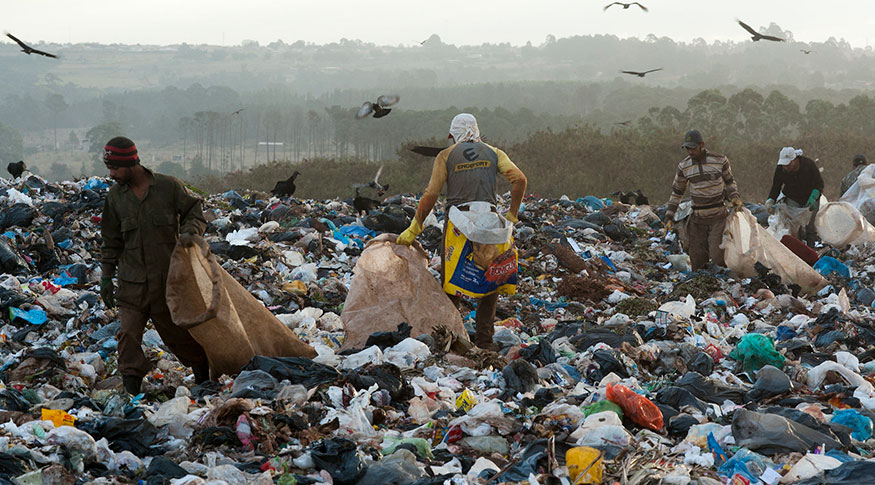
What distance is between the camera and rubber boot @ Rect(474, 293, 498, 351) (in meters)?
5.31

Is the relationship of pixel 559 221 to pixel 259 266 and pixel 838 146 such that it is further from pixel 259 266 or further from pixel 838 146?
pixel 838 146

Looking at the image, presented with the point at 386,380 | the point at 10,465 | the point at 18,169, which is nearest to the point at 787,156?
the point at 386,380

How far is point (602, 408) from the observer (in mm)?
3658

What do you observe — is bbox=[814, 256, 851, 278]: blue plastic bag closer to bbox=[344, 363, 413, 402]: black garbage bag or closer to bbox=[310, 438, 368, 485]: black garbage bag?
bbox=[344, 363, 413, 402]: black garbage bag

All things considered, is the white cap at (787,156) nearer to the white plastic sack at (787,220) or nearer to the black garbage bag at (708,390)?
the white plastic sack at (787,220)

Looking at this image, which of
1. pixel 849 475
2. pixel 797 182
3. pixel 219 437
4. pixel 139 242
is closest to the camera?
pixel 849 475

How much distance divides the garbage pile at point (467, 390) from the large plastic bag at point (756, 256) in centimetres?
11

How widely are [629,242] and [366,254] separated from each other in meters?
5.83

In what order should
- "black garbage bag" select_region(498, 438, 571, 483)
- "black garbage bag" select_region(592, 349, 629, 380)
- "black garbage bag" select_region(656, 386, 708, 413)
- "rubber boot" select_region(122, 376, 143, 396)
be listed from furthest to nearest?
"black garbage bag" select_region(592, 349, 629, 380)
"rubber boot" select_region(122, 376, 143, 396)
"black garbage bag" select_region(656, 386, 708, 413)
"black garbage bag" select_region(498, 438, 571, 483)

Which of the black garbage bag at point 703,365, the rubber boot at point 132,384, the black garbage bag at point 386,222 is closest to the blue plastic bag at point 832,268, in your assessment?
the black garbage bag at point 703,365

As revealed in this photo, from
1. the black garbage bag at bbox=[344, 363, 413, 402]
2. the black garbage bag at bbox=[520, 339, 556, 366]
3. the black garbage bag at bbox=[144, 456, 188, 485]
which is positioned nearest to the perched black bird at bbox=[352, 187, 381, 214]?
the black garbage bag at bbox=[520, 339, 556, 366]

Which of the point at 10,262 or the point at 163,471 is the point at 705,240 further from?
the point at 10,262

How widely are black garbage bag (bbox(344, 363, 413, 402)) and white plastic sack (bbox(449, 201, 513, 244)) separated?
115cm

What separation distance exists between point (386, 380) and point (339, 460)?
98cm
